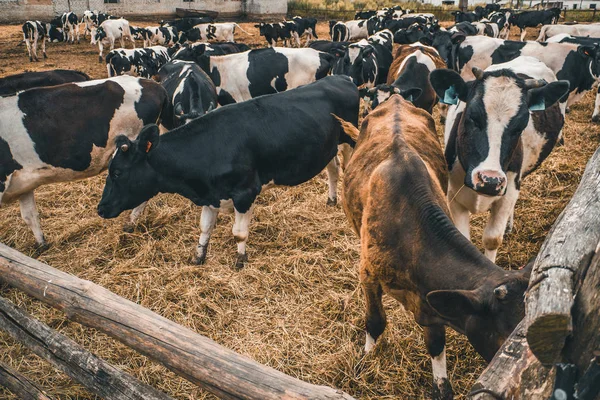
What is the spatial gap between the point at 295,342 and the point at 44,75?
572cm

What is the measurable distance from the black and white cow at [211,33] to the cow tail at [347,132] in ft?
59.6

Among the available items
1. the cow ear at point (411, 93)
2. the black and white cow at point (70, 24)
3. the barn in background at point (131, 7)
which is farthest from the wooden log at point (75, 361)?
the barn in background at point (131, 7)

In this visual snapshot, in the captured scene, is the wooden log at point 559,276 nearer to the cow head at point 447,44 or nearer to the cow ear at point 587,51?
the cow ear at point 587,51

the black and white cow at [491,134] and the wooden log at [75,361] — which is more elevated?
the black and white cow at [491,134]

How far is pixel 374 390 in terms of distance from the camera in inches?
127

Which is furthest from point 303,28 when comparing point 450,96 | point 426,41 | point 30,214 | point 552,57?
point 450,96

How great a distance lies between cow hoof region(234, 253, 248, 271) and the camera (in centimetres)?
481

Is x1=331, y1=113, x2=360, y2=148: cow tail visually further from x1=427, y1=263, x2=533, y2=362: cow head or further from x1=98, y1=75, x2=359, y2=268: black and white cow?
x1=427, y1=263, x2=533, y2=362: cow head

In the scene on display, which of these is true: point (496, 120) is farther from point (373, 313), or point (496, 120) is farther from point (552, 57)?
point (552, 57)

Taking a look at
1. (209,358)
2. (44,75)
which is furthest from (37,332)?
(44,75)

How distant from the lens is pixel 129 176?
4422 mm

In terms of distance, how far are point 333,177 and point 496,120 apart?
2916 mm

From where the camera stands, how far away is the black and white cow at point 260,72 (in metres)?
8.83

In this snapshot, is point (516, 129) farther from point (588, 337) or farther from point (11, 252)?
point (11, 252)
